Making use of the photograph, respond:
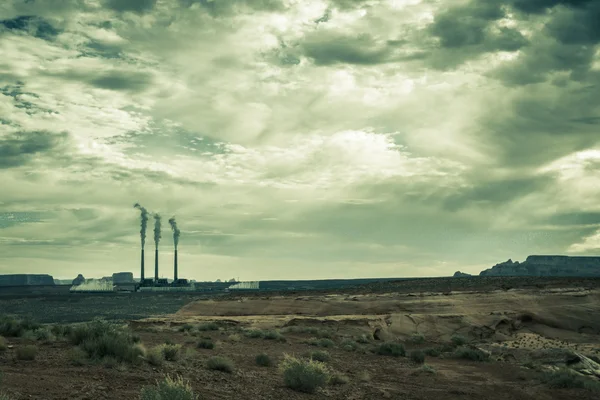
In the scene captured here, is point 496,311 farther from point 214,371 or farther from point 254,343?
point 214,371

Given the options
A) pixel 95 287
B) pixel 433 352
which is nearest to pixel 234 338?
pixel 433 352

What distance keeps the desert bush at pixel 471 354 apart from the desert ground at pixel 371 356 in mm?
55

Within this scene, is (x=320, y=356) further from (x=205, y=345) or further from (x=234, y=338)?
(x=234, y=338)

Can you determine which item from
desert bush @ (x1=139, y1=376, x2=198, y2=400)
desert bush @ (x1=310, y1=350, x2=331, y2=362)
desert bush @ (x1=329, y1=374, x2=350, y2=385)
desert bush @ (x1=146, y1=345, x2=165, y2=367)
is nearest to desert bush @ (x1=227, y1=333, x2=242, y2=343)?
desert bush @ (x1=310, y1=350, x2=331, y2=362)

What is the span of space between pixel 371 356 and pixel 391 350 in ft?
4.90

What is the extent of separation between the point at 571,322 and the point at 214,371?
3570 cm

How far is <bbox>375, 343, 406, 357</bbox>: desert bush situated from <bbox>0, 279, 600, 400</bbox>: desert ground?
55 mm

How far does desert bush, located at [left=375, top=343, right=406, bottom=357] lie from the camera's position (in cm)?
3003

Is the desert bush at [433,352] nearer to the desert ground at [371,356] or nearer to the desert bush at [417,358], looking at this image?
the desert ground at [371,356]

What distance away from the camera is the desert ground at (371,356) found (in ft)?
54.1

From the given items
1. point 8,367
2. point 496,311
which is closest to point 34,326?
point 8,367

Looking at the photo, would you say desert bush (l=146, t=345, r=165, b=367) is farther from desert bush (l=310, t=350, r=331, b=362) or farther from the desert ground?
desert bush (l=310, t=350, r=331, b=362)

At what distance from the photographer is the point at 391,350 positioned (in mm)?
30125

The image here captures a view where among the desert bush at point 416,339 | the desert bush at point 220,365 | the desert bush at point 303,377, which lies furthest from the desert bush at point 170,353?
the desert bush at point 416,339
